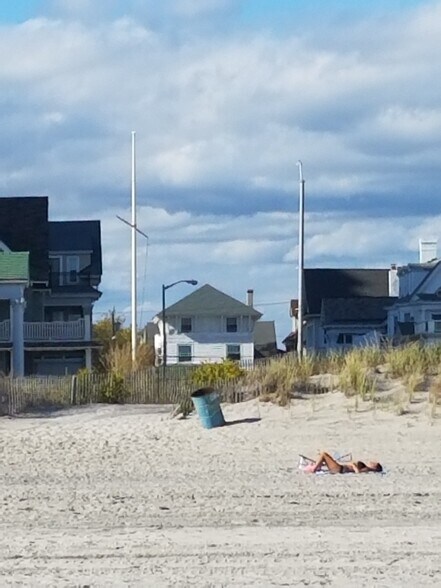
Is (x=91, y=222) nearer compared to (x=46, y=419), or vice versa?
(x=46, y=419)

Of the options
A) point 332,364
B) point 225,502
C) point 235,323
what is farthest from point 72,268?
point 225,502

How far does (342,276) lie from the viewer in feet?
225

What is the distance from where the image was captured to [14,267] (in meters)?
44.0

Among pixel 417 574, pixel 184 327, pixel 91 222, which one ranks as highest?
pixel 91 222

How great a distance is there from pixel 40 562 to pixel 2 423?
17.1 m

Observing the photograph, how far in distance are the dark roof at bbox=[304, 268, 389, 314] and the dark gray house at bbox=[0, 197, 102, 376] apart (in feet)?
50.7

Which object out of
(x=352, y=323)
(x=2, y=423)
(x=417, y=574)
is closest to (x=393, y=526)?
(x=417, y=574)

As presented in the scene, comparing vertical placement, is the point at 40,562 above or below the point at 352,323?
below

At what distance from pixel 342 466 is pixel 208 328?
45658 millimetres

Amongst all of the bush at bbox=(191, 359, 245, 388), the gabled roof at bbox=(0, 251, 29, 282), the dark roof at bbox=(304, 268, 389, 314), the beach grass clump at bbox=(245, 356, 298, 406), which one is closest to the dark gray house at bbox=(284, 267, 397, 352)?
the dark roof at bbox=(304, 268, 389, 314)

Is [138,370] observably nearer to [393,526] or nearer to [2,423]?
[2,423]

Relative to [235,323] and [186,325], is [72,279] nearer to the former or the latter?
[186,325]

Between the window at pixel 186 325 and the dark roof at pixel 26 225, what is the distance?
1332cm

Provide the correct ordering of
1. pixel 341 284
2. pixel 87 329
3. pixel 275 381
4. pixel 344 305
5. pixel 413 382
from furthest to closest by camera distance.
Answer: pixel 341 284 < pixel 344 305 < pixel 87 329 < pixel 275 381 < pixel 413 382
